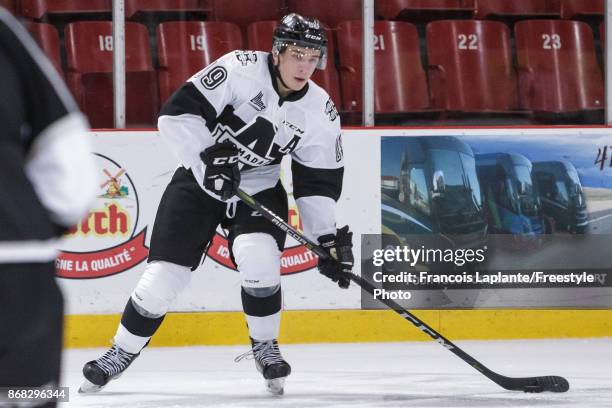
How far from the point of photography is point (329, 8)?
181 inches

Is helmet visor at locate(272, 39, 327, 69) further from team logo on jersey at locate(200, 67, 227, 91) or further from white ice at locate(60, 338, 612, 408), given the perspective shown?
white ice at locate(60, 338, 612, 408)

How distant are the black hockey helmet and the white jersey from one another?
0.12 meters

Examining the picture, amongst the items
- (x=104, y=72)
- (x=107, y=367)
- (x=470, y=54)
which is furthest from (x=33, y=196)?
(x=470, y=54)

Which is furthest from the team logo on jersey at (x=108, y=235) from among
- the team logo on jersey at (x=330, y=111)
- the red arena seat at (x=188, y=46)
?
the team logo on jersey at (x=330, y=111)

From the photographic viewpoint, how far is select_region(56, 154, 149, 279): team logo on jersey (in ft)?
13.5

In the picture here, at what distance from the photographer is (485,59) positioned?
4.93 metres

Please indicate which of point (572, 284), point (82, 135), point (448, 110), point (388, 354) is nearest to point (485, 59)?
point (448, 110)

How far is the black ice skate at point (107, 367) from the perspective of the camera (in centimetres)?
294

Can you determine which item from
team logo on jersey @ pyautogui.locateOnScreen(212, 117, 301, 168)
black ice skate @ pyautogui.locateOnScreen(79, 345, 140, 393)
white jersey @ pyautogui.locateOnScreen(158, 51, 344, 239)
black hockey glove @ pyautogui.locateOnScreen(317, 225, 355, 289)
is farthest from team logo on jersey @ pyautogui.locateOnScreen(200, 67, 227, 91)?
black ice skate @ pyautogui.locateOnScreen(79, 345, 140, 393)

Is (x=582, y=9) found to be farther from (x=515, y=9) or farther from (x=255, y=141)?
(x=255, y=141)

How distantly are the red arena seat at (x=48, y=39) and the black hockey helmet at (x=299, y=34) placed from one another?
5.91ft

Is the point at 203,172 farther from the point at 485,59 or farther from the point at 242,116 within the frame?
the point at 485,59

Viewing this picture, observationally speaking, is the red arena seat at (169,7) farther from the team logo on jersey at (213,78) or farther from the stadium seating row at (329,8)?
the team logo on jersey at (213,78)

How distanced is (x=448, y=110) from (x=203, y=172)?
1978 millimetres
